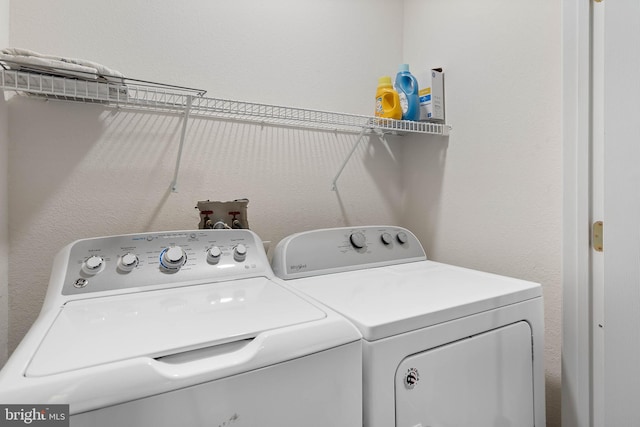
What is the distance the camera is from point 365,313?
0.81 m

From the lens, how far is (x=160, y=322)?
0.74 meters

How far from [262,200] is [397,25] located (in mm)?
1317

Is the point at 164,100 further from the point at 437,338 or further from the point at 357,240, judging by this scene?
the point at 437,338

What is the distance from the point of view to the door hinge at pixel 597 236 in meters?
1.13

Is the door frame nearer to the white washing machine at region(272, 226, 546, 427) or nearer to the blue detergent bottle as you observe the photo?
the white washing machine at region(272, 226, 546, 427)

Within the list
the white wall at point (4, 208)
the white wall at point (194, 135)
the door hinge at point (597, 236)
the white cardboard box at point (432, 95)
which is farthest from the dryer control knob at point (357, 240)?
the white wall at point (4, 208)

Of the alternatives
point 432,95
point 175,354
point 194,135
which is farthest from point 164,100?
point 432,95

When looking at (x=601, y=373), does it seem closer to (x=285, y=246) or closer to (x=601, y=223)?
(x=601, y=223)

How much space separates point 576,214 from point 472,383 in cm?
73

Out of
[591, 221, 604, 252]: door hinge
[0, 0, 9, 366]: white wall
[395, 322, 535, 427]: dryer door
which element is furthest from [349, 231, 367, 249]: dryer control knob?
[0, 0, 9, 366]: white wall

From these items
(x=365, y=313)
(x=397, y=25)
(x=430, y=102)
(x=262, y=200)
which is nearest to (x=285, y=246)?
(x=262, y=200)

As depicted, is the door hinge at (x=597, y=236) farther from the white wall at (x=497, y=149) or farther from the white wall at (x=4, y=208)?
the white wall at (x=4, y=208)

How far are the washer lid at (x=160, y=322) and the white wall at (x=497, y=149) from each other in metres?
1.01

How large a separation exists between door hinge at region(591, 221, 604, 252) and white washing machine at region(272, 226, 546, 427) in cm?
29
